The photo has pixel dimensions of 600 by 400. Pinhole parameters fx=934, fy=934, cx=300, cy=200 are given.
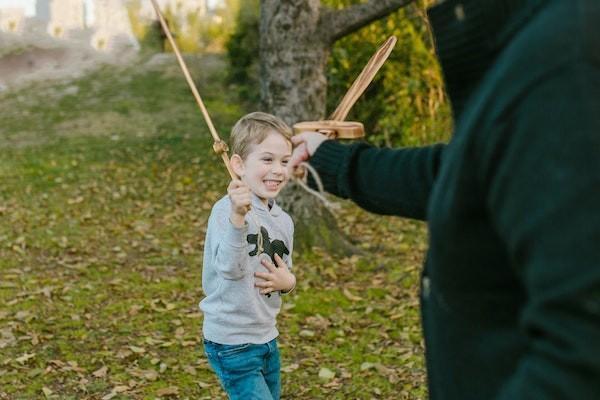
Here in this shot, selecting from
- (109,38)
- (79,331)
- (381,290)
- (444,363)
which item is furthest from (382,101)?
(109,38)

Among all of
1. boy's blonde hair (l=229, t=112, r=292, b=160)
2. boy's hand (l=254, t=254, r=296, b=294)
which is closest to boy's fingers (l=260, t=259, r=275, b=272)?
boy's hand (l=254, t=254, r=296, b=294)

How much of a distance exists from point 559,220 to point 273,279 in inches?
86.6

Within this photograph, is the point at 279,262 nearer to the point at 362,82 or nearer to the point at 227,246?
the point at 227,246

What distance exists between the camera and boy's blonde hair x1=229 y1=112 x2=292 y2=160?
3.33m

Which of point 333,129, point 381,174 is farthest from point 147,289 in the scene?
point 381,174

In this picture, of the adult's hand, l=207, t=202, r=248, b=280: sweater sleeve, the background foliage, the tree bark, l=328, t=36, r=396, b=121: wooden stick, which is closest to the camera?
the adult's hand

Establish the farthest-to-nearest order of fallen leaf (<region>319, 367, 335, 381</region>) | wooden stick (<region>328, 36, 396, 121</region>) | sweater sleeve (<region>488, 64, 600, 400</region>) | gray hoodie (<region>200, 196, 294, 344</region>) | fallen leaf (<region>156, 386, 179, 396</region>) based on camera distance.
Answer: fallen leaf (<region>319, 367, 335, 381</region>), fallen leaf (<region>156, 386, 179, 396</region>), gray hoodie (<region>200, 196, 294, 344</region>), wooden stick (<region>328, 36, 396, 121</region>), sweater sleeve (<region>488, 64, 600, 400</region>)

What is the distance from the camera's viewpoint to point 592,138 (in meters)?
1.16

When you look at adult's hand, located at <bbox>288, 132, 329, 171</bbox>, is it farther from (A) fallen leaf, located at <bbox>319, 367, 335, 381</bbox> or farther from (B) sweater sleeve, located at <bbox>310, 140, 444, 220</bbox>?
(A) fallen leaf, located at <bbox>319, 367, 335, 381</bbox>

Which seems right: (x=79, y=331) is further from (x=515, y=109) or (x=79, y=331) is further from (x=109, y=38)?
(x=109, y=38)

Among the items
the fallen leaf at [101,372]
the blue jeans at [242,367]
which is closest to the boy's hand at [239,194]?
the blue jeans at [242,367]

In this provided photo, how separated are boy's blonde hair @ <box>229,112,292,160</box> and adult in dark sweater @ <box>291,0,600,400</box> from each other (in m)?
1.78

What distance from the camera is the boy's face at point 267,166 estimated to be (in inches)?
131

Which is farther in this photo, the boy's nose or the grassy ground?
the grassy ground
